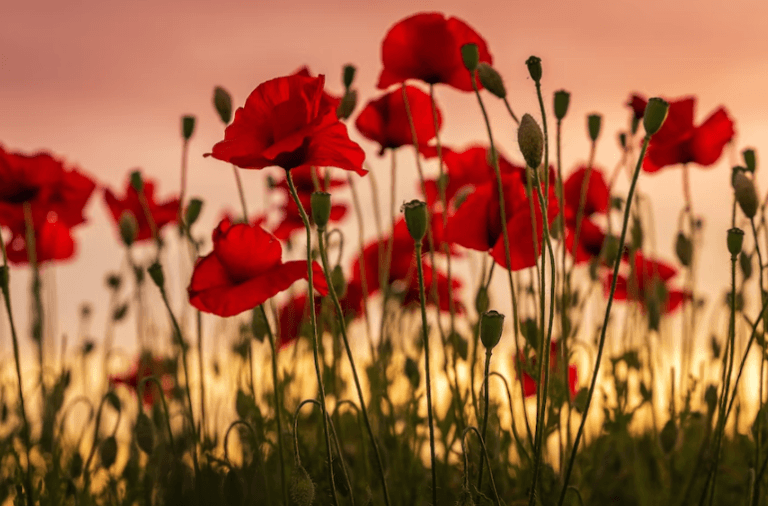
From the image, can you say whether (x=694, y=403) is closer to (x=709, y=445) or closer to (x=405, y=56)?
(x=709, y=445)

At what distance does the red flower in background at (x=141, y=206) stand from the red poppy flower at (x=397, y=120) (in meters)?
0.85

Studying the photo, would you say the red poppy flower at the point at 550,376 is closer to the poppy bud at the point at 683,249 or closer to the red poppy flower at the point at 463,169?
the poppy bud at the point at 683,249

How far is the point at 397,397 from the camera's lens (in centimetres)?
246

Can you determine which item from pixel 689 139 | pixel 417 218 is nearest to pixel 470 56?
pixel 417 218

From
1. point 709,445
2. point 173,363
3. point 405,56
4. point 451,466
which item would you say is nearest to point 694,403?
point 709,445

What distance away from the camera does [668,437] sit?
1.72 meters

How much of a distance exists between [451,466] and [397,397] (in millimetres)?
426

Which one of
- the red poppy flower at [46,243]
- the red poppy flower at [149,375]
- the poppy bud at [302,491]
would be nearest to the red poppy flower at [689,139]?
the poppy bud at [302,491]

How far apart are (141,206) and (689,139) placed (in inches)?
61.9

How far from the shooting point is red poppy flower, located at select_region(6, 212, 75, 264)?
101 inches

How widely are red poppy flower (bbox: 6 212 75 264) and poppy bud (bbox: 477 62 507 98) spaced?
1720 millimetres

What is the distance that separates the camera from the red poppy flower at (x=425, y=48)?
166cm

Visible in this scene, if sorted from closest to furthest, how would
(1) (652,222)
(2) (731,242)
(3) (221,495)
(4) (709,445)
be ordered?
(2) (731,242) < (3) (221,495) < (4) (709,445) < (1) (652,222)

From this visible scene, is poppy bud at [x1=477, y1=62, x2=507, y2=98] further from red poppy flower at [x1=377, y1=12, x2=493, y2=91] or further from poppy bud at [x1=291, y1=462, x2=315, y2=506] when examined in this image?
poppy bud at [x1=291, y1=462, x2=315, y2=506]
